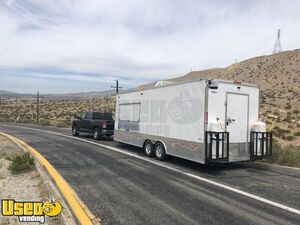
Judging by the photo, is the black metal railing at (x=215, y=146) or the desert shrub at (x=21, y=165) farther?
the black metal railing at (x=215, y=146)

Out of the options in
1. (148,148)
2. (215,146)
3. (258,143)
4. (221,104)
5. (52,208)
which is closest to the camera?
(52,208)

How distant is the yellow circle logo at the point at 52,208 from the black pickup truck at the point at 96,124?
47.1ft

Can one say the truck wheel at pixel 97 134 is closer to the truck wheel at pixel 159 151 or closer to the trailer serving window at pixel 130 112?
the trailer serving window at pixel 130 112

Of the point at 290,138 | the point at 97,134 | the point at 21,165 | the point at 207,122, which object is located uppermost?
the point at 207,122

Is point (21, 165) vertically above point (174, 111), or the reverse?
point (174, 111)

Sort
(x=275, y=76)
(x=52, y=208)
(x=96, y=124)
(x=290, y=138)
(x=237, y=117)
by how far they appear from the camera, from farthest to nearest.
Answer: (x=275, y=76)
(x=290, y=138)
(x=96, y=124)
(x=237, y=117)
(x=52, y=208)

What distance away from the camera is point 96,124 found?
20844 millimetres

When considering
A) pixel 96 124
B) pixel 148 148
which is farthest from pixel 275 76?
pixel 148 148

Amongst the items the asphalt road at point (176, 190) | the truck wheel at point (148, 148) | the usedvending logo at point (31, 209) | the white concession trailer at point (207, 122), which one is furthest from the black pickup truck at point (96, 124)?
the usedvending logo at point (31, 209)

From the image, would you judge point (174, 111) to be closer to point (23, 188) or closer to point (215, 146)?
point (215, 146)

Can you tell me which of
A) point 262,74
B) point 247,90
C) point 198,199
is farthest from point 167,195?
point 262,74

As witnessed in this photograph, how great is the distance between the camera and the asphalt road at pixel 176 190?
19.5 feet

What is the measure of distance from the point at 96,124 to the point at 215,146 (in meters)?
12.2

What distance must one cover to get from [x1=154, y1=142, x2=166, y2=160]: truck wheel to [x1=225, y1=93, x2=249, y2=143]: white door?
2.82m
